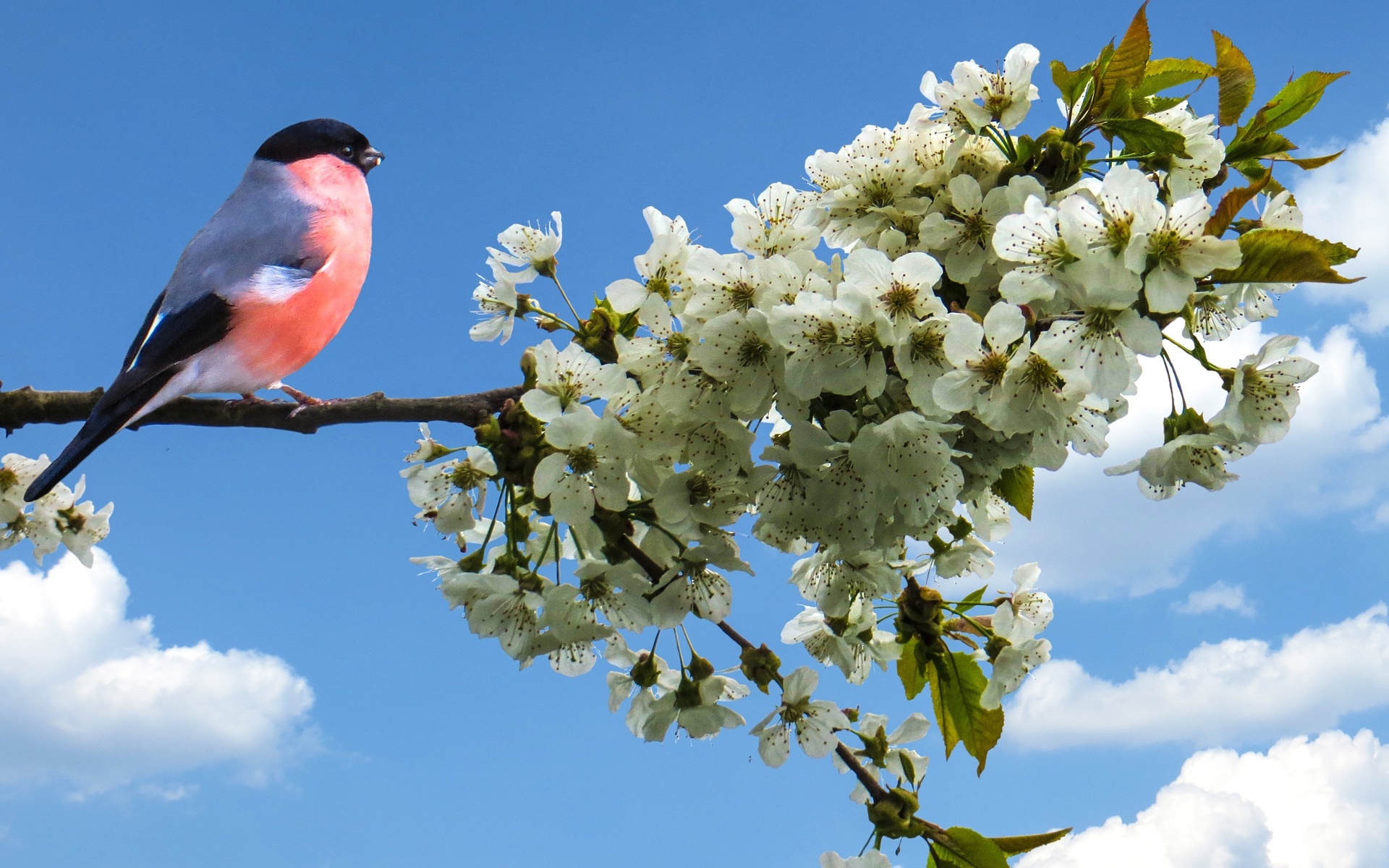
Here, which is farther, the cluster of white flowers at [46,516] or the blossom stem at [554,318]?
the cluster of white flowers at [46,516]

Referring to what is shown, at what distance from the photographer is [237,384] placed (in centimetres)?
273

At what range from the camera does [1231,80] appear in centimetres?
190

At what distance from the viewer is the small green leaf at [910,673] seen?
226 centimetres

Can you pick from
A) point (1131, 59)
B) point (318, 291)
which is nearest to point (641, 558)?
point (1131, 59)

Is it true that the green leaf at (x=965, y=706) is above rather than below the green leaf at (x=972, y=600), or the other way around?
below

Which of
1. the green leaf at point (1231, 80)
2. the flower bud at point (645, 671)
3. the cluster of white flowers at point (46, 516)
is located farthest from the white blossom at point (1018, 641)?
the cluster of white flowers at point (46, 516)

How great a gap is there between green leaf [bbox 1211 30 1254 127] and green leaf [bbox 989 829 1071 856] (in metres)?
1.46

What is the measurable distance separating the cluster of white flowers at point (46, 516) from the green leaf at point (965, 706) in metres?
2.80

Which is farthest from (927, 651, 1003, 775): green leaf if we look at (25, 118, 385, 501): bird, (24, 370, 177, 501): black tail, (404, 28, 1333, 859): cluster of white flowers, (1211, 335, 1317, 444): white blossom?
(24, 370, 177, 501): black tail

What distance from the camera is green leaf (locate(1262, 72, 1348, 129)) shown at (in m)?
1.94

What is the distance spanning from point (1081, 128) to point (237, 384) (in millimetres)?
2228

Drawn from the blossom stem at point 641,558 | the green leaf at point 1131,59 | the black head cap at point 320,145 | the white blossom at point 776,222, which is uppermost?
the black head cap at point 320,145

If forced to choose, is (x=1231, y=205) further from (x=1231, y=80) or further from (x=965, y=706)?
(x=965, y=706)

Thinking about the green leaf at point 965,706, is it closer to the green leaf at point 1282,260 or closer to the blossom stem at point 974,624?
the blossom stem at point 974,624
